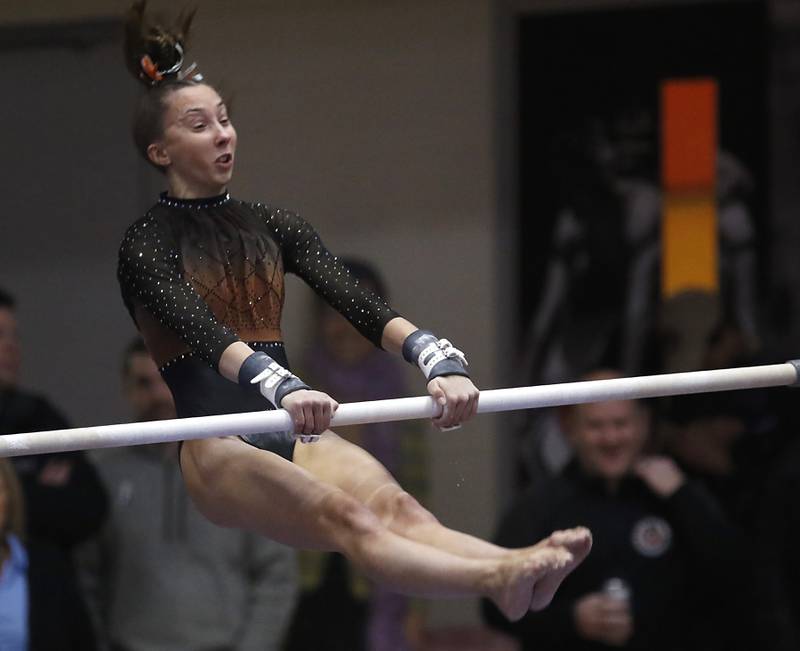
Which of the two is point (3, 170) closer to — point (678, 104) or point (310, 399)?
point (678, 104)

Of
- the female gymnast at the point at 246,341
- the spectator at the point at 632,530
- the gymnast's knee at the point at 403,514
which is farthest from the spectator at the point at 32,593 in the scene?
the gymnast's knee at the point at 403,514

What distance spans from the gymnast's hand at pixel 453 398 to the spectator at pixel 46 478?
1.89 meters

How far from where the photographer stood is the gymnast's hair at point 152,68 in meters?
3.23

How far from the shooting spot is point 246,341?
323 centimetres

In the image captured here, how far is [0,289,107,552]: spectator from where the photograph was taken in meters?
4.67

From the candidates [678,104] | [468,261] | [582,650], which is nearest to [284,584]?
[582,650]

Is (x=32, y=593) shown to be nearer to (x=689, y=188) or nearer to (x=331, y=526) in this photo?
(x=331, y=526)

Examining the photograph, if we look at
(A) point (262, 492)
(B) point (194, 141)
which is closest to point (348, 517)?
(A) point (262, 492)

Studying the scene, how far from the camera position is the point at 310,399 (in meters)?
2.95

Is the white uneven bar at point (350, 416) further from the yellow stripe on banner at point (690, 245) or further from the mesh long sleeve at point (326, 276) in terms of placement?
the yellow stripe on banner at point (690, 245)

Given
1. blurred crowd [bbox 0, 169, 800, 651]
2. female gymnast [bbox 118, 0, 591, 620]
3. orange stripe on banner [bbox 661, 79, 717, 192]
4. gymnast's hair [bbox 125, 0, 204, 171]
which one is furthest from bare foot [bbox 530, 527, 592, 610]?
orange stripe on banner [bbox 661, 79, 717, 192]

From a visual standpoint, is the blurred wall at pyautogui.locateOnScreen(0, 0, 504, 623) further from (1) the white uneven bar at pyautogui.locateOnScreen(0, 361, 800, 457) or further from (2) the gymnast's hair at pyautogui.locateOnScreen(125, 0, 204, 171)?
(1) the white uneven bar at pyautogui.locateOnScreen(0, 361, 800, 457)

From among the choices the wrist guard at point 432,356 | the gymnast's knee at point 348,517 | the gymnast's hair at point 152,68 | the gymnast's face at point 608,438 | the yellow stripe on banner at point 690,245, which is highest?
the gymnast's hair at point 152,68

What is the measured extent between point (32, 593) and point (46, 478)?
0.39m
